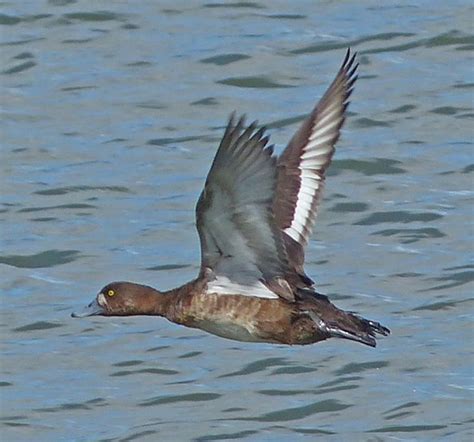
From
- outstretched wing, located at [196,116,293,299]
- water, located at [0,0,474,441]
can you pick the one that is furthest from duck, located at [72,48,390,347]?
water, located at [0,0,474,441]

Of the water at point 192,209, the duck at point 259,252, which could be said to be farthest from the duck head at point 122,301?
the water at point 192,209

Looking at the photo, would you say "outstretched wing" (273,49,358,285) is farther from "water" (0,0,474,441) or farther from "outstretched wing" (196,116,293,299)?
"water" (0,0,474,441)

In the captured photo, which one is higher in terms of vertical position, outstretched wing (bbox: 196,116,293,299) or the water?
outstretched wing (bbox: 196,116,293,299)

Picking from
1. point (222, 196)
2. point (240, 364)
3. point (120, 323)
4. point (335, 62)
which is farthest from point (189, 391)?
point (335, 62)

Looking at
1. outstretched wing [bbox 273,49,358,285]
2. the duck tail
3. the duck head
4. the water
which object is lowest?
the water

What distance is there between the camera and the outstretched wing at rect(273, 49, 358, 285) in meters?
8.41

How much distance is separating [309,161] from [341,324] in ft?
4.21

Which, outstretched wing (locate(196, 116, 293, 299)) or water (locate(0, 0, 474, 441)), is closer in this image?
outstretched wing (locate(196, 116, 293, 299))

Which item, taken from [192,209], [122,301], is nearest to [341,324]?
[122,301]

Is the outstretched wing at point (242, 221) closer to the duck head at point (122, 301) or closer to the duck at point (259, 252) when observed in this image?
the duck at point (259, 252)

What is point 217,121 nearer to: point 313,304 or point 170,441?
point 170,441

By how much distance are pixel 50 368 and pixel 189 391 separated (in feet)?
2.93

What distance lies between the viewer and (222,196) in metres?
7.12

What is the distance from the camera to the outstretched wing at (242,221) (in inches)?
268
